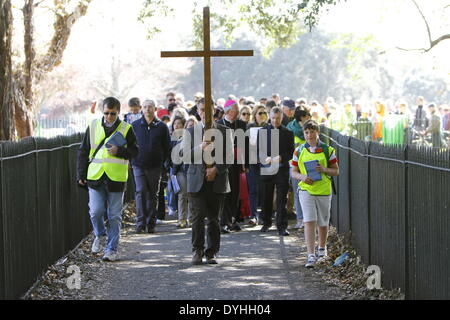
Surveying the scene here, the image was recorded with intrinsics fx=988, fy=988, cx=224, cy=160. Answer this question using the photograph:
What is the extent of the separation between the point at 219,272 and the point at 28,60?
12.0 m

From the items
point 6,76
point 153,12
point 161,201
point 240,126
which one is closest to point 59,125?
point 153,12

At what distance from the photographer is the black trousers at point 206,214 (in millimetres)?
12031

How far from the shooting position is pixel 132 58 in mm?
A: 88875

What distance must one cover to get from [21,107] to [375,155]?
11514 millimetres

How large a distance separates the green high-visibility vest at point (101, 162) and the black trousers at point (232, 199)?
355 cm

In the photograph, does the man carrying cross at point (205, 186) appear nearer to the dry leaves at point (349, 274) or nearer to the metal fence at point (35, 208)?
the dry leaves at point (349, 274)

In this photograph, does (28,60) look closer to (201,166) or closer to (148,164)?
(148,164)

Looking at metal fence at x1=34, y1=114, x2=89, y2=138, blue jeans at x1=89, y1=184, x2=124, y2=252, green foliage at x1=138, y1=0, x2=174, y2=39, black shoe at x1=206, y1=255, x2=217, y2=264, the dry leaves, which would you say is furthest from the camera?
metal fence at x1=34, y1=114, x2=89, y2=138

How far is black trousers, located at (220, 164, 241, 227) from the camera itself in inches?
618

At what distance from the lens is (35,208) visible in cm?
1034

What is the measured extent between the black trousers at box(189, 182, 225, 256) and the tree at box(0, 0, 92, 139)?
7.30 metres

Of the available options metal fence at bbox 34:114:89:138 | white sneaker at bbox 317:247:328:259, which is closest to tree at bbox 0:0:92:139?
metal fence at bbox 34:114:89:138

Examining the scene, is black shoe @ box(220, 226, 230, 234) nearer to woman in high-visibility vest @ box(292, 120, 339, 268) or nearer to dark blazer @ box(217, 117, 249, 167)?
dark blazer @ box(217, 117, 249, 167)

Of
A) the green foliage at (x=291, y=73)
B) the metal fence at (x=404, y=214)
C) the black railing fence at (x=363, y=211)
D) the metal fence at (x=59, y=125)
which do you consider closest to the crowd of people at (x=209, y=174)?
the black railing fence at (x=363, y=211)
